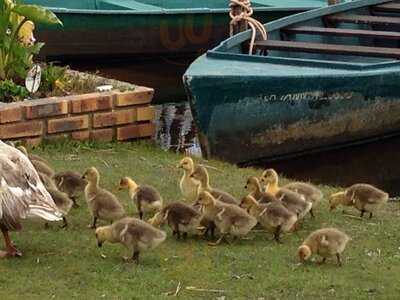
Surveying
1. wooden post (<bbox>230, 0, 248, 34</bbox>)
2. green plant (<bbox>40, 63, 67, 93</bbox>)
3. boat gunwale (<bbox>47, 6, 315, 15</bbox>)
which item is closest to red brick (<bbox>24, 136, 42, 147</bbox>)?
green plant (<bbox>40, 63, 67, 93</bbox>)

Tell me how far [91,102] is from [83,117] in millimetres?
176

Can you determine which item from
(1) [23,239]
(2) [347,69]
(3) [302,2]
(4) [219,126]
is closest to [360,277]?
(1) [23,239]

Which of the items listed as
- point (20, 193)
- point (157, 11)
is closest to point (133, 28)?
point (157, 11)

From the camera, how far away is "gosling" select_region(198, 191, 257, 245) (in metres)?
8.20

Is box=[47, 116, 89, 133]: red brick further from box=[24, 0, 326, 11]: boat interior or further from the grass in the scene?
box=[24, 0, 326, 11]: boat interior

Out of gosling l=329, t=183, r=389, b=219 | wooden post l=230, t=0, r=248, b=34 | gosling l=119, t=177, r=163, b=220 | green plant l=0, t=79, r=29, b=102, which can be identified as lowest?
gosling l=329, t=183, r=389, b=219

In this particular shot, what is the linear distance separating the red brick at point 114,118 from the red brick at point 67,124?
12 centimetres

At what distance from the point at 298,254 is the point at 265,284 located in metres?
0.57

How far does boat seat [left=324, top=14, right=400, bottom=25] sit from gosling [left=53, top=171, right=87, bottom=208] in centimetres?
764

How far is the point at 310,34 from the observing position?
15273 mm

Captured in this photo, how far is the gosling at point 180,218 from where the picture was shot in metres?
8.26

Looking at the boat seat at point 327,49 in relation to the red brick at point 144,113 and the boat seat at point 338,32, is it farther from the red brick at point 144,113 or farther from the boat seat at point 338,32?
the red brick at point 144,113

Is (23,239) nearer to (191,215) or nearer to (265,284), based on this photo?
(191,215)

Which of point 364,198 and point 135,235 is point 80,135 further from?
point 135,235
